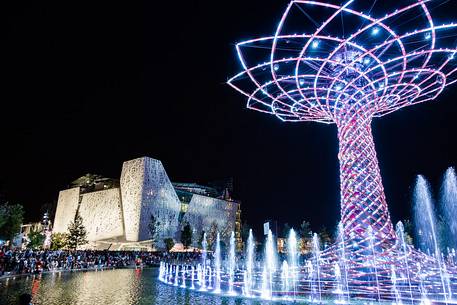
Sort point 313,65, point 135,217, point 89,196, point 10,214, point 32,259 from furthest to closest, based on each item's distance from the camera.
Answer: point 89,196, point 135,217, point 10,214, point 32,259, point 313,65

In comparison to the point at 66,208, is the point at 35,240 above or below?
below

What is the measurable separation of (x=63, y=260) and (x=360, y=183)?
91.1 ft

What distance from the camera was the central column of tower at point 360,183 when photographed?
51.7 ft

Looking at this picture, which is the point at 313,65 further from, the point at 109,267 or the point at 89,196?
the point at 89,196

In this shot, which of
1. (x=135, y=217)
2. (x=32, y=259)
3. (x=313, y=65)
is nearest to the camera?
(x=313, y=65)

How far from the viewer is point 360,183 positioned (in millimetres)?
16203

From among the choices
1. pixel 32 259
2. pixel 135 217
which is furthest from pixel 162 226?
pixel 32 259

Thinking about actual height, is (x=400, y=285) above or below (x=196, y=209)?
below

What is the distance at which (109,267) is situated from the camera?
34438 mm

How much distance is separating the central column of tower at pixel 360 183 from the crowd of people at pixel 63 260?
21385 mm

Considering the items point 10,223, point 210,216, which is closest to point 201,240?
point 210,216

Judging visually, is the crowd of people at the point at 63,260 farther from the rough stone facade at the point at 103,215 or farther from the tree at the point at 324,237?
the tree at the point at 324,237

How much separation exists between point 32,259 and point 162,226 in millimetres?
34614

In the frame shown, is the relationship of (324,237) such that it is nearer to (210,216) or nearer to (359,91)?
(210,216)
